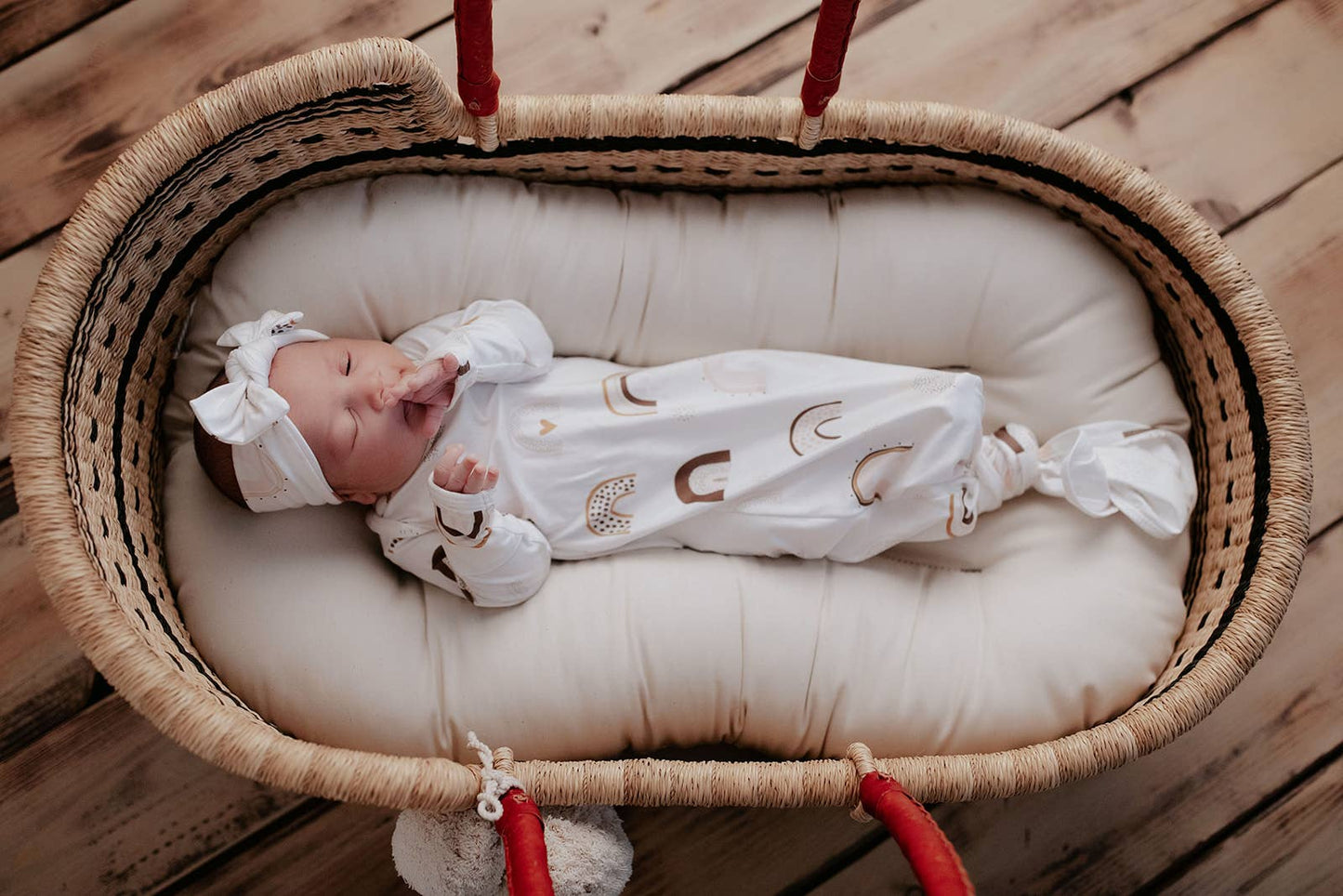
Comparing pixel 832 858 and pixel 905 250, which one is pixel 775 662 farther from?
pixel 905 250

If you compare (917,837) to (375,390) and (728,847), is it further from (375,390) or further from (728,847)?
(375,390)

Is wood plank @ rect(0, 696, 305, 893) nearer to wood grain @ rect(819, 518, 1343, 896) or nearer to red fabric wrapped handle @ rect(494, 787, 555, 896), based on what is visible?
red fabric wrapped handle @ rect(494, 787, 555, 896)

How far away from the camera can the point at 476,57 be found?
0.86 m

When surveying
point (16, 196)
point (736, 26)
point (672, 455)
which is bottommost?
point (672, 455)

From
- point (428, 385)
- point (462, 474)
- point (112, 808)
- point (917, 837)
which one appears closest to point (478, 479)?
point (462, 474)

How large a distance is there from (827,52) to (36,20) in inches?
40.0

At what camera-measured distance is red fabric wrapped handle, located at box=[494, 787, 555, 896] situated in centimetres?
71

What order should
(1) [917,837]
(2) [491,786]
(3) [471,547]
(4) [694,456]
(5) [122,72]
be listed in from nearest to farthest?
(1) [917,837]
(2) [491,786]
(3) [471,547]
(4) [694,456]
(5) [122,72]

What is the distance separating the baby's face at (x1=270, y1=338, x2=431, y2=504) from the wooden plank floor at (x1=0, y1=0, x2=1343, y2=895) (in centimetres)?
43

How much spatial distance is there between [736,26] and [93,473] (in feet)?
2.99

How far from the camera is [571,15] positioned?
125 cm

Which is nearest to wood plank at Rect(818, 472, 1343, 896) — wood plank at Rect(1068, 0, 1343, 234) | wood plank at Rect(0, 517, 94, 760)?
wood plank at Rect(1068, 0, 1343, 234)

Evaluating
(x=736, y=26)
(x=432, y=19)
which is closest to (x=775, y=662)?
(x=736, y=26)

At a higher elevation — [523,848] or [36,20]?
[36,20]
